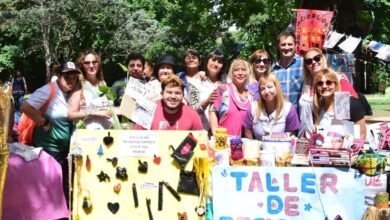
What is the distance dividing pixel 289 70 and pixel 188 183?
206cm

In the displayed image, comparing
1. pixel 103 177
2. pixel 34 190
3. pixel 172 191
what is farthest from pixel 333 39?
pixel 34 190

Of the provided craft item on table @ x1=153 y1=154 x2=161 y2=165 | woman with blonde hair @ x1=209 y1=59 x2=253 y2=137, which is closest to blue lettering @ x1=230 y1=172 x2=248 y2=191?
craft item on table @ x1=153 y1=154 x2=161 y2=165

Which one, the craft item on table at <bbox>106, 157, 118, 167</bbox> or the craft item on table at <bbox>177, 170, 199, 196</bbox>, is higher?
the craft item on table at <bbox>106, 157, 118, 167</bbox>

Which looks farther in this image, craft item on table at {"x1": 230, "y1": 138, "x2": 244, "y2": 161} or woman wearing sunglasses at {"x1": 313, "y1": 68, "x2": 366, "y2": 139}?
woman wearing sunglasses at {"x1": 313, "y1": 68, "x2": 366, "y2": 139}

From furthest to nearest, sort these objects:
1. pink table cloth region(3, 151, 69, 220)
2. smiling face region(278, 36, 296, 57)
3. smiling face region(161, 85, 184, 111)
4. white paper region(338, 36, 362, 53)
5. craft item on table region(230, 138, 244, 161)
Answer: white paper region(338, 36, 362, 53) < smiling face region(278, 36, 296, 57) < pink table cloth region(3, 151, 69, 220) < smiling face region(161, 85, 184, 111) < craft item on table region(230, 138, 244, 161)

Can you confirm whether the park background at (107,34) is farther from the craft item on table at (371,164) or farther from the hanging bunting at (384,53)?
→ the craft item on table at (371,164)

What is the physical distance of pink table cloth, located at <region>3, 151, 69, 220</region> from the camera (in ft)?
15.6

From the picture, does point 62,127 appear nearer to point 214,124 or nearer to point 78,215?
point 78,215

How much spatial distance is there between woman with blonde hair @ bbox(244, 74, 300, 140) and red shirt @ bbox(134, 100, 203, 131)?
57 centimetres

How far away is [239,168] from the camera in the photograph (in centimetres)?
422

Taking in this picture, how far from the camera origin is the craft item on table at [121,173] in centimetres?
447

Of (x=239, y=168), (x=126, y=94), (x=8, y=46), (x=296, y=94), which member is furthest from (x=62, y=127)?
(x=8, y=46)

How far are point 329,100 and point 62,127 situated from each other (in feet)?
8.39

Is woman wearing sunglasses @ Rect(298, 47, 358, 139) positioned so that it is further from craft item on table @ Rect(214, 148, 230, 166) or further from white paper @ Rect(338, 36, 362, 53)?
white paper @ Rect(338, 36, 362, 53)
